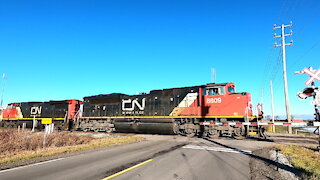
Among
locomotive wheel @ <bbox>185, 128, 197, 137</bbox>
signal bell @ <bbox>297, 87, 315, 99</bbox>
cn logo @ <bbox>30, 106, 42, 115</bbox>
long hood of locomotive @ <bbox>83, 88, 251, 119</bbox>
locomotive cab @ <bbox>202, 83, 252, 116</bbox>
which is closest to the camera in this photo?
signal bell @ <bbox>297, 87, 315, 99</bbox>

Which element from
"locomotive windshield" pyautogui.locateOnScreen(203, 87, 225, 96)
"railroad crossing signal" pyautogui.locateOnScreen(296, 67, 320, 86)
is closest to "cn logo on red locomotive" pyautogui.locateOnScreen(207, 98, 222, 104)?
"locomotive windshield" pyautogui.locateOnScreen(203, 87, 225, 96)

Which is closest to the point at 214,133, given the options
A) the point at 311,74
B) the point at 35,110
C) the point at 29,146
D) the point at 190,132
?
the point at 190,132

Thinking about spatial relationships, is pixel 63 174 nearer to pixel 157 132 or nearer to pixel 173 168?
pixel 173 168

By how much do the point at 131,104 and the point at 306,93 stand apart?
16085 millimetres

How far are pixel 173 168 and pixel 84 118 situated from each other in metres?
19.6

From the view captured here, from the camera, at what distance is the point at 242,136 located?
14617 millimetres

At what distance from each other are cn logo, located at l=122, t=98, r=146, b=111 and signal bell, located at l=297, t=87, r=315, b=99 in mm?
14472

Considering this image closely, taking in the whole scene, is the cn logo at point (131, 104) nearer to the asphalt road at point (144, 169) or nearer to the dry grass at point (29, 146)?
the dry grass at point (29, 146)

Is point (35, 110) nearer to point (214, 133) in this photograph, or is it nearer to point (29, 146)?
point (29, 146)

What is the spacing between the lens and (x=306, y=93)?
20.4ft

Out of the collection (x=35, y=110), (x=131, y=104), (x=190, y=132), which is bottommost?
(x=190, y=132)

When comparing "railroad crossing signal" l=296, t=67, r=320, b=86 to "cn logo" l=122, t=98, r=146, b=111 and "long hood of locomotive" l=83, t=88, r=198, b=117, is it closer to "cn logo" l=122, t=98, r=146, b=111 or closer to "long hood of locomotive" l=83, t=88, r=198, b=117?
"long hood of locomotive" l=83, t=88, r=198, b=117

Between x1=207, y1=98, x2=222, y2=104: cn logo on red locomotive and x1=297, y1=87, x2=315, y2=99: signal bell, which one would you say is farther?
x1=207, y1=98, x2=222, y2=104: cn logo on red locomotive

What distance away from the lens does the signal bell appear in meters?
6.13
